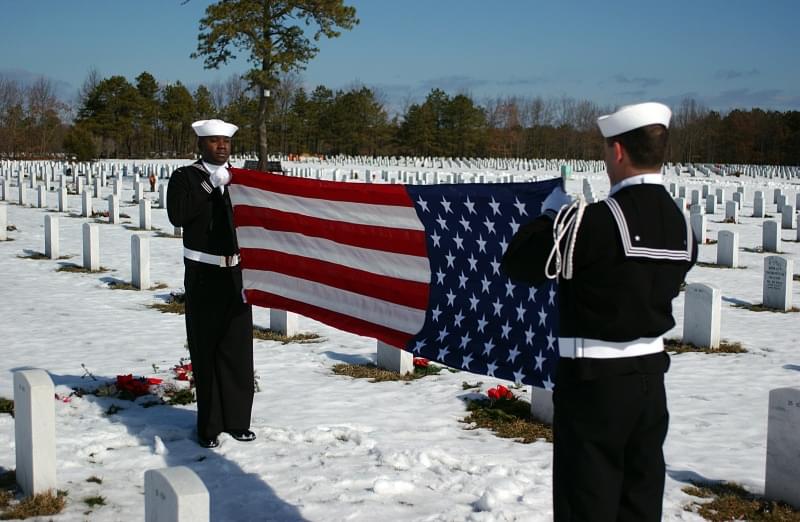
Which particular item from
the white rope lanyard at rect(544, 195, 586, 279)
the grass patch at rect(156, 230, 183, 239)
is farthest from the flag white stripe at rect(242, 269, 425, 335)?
the grass patch at rect(156, 230, 183, 239)

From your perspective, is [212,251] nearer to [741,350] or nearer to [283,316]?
[283,316]

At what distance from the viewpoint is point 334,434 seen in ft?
18.7

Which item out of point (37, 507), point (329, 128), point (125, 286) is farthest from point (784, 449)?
point (329, 128)

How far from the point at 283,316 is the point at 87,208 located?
15748 millimetres

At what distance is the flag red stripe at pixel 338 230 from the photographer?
490 centimetres

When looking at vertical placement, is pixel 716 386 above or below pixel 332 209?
below

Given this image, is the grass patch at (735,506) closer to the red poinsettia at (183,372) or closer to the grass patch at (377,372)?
the grass patch at (377,372)

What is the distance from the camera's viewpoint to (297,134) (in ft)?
282

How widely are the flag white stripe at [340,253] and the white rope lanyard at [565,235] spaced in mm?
2086

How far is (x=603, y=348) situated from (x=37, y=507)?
10.5ft

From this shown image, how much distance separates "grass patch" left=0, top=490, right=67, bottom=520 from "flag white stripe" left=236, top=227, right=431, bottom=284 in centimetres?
212

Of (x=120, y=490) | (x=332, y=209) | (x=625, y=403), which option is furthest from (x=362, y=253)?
(x=625, y=403)

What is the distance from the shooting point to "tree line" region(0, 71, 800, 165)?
228 ft

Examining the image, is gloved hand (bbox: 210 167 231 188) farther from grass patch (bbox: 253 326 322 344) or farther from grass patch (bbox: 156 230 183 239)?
grass patch (bbox: 156 230 183 239)
